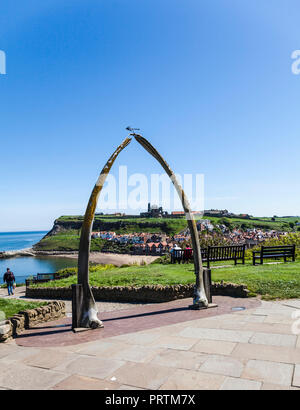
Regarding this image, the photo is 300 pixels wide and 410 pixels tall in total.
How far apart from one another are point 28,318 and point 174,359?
444cm

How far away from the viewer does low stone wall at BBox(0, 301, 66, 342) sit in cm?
651

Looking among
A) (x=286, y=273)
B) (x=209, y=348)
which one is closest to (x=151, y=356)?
(x=209, y=348)

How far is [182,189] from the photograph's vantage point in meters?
8.69

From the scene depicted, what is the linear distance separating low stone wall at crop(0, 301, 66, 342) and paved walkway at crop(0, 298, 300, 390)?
302mm

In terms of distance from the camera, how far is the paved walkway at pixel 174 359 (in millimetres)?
4031

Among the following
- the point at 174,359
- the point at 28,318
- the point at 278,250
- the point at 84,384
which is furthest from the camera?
the point at 278,250

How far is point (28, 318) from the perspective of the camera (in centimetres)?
775

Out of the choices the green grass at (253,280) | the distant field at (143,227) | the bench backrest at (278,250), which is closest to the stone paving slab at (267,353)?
the green grass at (253,280)

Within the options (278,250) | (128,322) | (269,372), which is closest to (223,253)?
(278,250)

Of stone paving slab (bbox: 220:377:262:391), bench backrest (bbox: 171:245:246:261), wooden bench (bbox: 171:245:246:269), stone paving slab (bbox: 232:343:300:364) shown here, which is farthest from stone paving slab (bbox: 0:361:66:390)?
bench backrest (bbox: 171:245:246:261)

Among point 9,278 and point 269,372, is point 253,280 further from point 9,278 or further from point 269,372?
point 9,278

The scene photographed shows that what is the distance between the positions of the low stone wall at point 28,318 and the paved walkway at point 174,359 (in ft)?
0.99

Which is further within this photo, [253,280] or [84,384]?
[253,280]
